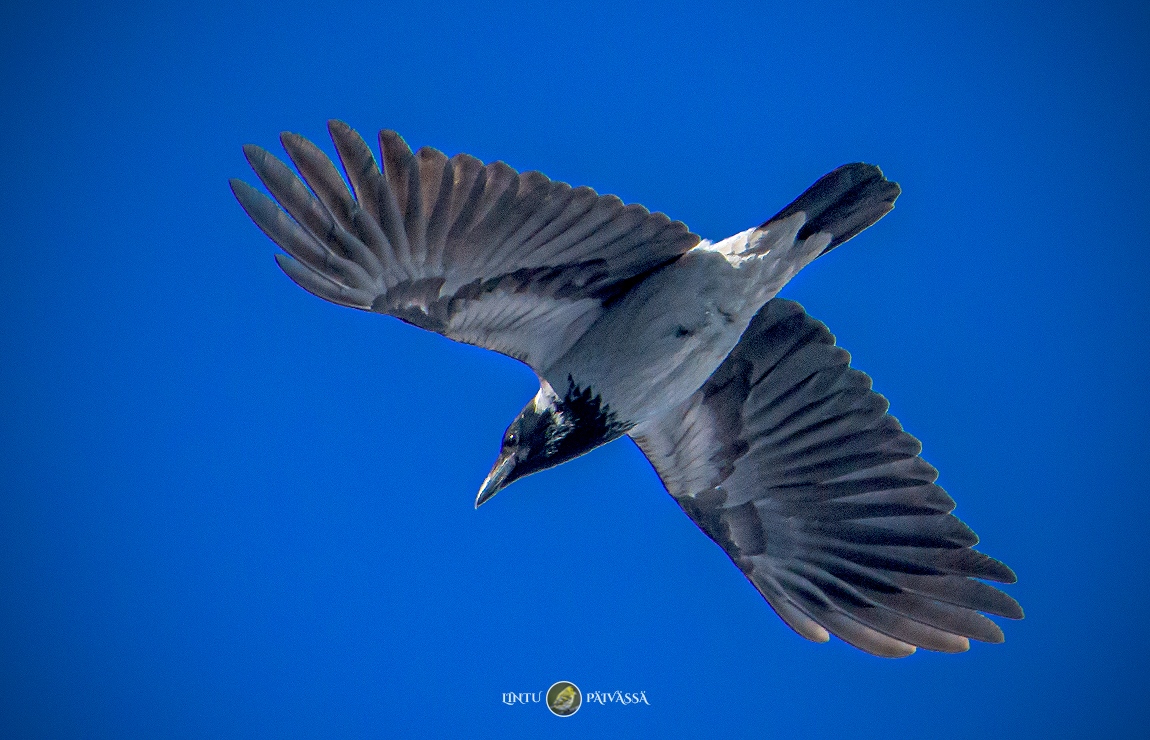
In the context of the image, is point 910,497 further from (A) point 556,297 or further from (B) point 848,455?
(A) point 556,297

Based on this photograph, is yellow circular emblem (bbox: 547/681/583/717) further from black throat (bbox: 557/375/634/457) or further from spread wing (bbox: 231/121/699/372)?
spread wing (bbox: 231/121/699/372)

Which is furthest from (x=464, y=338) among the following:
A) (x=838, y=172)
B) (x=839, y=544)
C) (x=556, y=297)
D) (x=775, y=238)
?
(x=839, y=544)

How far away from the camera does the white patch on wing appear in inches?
181

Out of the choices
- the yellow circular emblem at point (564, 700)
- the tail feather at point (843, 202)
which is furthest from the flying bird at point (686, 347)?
the yellow circular emblem at point (564, 700)

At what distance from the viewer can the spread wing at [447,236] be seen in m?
3.96

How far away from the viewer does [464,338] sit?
4680 mm

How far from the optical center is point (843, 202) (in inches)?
189

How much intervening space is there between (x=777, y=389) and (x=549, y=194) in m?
1.92

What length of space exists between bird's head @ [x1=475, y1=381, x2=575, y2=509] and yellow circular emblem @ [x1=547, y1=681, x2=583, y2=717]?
5.36 ft

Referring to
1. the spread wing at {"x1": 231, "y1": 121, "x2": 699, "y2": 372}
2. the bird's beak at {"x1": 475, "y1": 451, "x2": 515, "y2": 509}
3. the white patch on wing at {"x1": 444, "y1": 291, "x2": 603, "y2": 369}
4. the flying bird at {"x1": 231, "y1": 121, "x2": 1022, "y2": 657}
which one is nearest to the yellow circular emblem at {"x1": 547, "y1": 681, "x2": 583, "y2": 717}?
the flying bird at {"x1": 231, "y1": 121, "x2": 1022, "y2": 657}

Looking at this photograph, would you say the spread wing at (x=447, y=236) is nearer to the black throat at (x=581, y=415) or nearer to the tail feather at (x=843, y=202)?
the black throat at (x=581, y=415)

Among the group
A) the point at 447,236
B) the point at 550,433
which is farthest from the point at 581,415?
the point at 447,236

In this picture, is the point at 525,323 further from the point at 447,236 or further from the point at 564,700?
the point at 564,700

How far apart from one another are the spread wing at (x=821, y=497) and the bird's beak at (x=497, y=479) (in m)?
0.98
